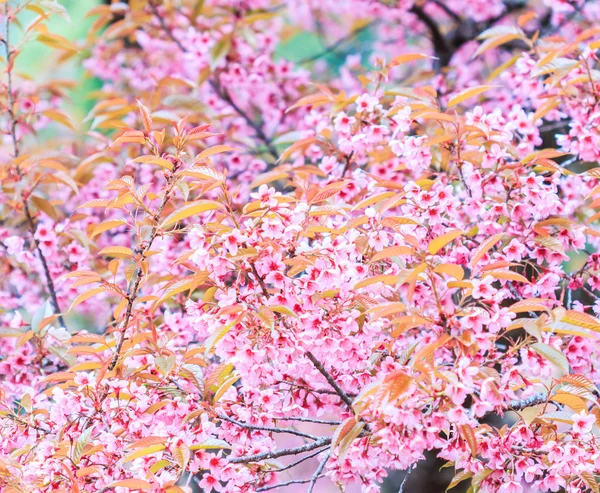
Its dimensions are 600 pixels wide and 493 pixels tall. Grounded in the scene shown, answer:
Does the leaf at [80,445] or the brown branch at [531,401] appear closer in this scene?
the leaf at [80,445]

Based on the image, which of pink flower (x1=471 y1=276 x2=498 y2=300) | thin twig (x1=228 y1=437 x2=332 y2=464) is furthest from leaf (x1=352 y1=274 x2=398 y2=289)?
thin twig (x1=228 y1=437 x2=332 y2=464)

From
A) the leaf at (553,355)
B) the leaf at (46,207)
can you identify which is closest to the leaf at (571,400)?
the leaf at (553,355)

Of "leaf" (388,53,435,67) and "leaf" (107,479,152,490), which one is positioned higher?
"leaf" (388,53,435,67)

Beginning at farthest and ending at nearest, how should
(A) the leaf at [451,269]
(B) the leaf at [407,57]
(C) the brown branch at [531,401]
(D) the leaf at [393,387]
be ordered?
(B) the leaf at [407,57] < (C) the brown branch at [531,401] < (A) the leaf at [451,269] < (D) the leaf at [393,387]

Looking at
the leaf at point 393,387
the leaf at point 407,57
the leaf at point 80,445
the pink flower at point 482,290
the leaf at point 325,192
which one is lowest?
the leaf at point 80,445

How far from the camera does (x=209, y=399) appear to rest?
1.95 metres

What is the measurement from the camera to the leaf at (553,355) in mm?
1571

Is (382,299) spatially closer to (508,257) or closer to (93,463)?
(508,257)

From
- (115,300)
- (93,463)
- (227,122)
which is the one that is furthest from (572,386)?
(227,122)

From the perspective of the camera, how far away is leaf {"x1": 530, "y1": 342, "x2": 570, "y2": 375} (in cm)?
157

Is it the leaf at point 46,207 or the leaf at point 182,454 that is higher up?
the leaf at point 46,207

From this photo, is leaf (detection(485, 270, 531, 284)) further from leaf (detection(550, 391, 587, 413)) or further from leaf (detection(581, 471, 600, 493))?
leaf (detection(581, 471, 600, 493))

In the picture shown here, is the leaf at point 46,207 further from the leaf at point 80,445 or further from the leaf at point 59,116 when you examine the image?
the leaf at point 80,445

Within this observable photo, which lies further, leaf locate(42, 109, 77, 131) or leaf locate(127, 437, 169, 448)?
leaf locate(42, 109, 77, 131)
